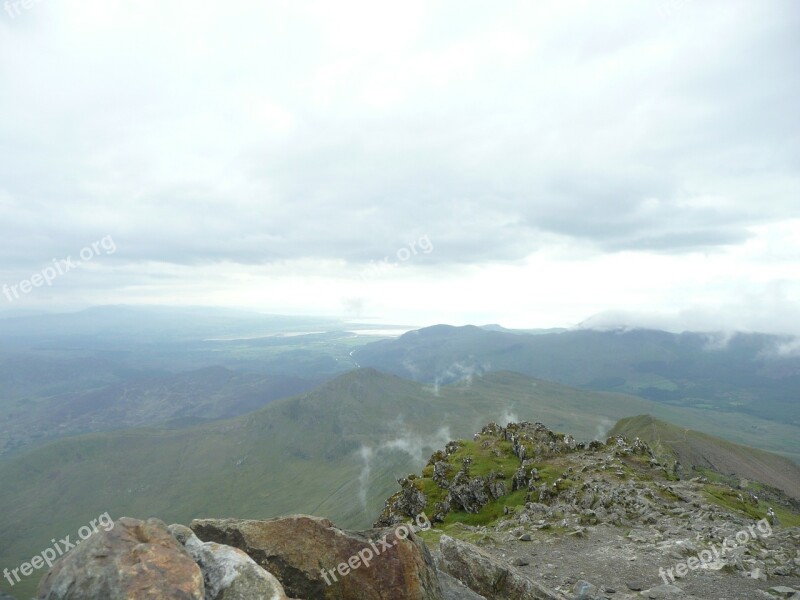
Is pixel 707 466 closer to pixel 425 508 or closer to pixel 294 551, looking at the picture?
pixel 425 508

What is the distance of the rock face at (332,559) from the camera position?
45.7 feet

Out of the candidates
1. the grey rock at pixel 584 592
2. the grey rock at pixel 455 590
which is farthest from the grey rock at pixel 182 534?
the grey rock at pixel 584 592

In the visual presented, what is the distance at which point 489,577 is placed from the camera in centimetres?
1861

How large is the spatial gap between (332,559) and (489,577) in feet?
27.0

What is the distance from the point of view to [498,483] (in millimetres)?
66125

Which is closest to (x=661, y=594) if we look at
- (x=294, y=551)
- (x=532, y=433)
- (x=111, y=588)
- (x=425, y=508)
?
(x=294, y=551)

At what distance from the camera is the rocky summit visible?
11.1 m

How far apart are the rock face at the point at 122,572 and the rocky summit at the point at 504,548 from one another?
0.03 metres

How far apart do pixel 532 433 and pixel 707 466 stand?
170 metres

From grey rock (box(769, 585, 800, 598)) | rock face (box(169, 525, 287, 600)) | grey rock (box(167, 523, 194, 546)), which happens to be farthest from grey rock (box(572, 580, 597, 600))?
grey rock (box(167, 523, 194, 546))

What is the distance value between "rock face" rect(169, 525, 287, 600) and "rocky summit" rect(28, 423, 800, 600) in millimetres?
32

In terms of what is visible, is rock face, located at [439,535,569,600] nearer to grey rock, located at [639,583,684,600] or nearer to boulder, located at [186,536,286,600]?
grey rock, located at [639,583,684,600]

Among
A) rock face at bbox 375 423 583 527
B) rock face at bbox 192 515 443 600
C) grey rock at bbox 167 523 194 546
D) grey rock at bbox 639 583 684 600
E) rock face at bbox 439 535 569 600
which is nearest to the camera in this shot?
grey rock at bbox 167 523 194 546

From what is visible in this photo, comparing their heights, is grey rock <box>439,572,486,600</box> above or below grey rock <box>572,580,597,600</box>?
above
